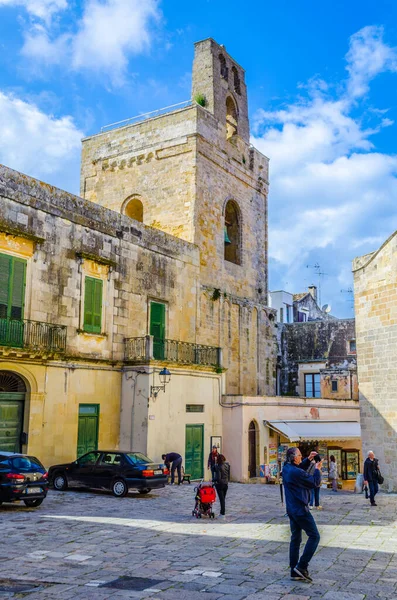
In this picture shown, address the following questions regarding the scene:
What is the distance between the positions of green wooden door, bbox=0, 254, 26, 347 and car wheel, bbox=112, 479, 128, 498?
4525 millimetres

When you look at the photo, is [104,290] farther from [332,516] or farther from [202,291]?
[332,516]

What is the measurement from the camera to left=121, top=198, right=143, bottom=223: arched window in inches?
1085

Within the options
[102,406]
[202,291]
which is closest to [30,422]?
[102,406]

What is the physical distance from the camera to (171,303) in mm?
22984

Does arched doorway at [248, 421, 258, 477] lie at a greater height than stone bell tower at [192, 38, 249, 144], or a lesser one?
lesser

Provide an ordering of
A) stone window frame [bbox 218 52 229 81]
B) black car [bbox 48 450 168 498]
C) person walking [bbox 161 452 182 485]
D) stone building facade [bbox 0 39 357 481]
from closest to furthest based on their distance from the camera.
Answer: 1. black car [bbox 48 450 168 498]
2. stone building facade [bbox 0 39 357 481]
3. person walking [bbox 161 452 182 485]
4. stone window frame [bbox 218 52 229 81]

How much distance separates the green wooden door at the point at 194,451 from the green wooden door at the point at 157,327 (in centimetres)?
285

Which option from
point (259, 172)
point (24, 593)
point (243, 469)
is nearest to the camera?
point (24, 593)

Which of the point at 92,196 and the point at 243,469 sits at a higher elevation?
the point at 92,196

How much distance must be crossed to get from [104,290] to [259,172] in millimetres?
13496

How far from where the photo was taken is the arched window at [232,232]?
28188 mm

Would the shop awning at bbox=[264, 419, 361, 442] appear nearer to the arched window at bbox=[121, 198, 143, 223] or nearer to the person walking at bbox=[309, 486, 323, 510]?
the person walking at bbox=[309, 486, 323, 510]

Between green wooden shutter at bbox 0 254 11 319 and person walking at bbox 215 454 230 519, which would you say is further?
green wooden shutter at bbox 0 254 11 319

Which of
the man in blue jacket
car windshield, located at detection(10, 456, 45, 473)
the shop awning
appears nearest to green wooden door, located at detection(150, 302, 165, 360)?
the shop awning
